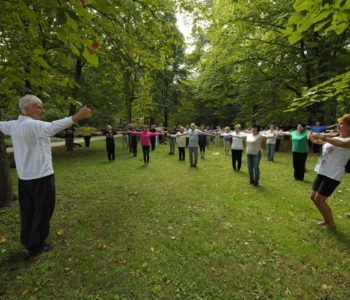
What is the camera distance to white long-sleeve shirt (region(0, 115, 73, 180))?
315cm

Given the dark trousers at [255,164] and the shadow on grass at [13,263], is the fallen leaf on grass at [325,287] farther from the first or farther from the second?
the dark trousers at [255,164]

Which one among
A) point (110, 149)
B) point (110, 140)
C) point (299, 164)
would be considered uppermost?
point (110, 140)

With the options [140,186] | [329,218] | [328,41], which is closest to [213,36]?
[328,41]

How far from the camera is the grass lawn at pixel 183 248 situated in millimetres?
3010

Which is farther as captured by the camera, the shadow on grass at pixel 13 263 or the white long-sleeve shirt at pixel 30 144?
the shadow on grass at pixel 13 263

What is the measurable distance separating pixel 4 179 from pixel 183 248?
15.8 ft

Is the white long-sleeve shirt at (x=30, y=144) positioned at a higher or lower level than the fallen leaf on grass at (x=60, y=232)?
higher

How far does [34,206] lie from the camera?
11.1 feet

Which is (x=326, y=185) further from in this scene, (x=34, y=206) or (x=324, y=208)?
(x=34, y=206)

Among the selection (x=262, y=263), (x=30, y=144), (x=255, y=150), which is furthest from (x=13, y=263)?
(x=255, y=150)

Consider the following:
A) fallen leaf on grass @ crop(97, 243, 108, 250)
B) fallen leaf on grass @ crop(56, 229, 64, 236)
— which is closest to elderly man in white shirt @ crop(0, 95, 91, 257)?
fallen leaf on grass @ crop(56, 229, 64, 236)

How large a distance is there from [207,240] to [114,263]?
1.71m

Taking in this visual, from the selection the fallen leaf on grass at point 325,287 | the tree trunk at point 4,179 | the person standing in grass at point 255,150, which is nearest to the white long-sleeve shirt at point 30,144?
the tree trunk at point 4,179

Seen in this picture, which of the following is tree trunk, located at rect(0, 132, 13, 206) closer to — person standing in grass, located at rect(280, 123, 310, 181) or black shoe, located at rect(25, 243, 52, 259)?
black shoe, located at rect(25, 243, 52, 259)
